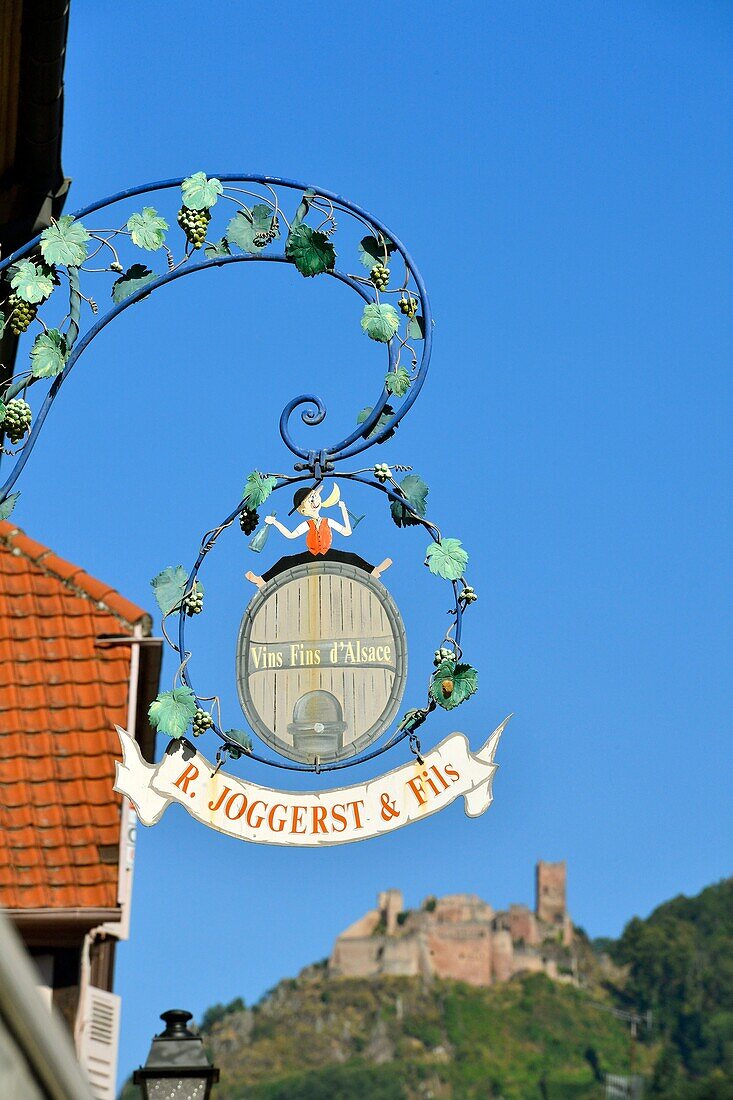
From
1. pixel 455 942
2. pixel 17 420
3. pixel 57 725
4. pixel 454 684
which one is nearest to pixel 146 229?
pixel 17 420

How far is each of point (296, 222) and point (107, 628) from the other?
4491mm

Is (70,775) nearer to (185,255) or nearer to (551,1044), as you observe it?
(185,255)

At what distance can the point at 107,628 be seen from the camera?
10773mm

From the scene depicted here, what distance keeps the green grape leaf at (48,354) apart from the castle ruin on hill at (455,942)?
399ft

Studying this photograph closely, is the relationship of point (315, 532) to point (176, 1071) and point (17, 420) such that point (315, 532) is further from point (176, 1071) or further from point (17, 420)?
point (176, 1071)

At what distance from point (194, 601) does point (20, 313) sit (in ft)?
3.88

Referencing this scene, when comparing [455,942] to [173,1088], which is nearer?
[173,1088]

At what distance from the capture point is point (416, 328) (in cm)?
671

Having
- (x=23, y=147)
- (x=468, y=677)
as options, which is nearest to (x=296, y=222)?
(x=468, y=677)

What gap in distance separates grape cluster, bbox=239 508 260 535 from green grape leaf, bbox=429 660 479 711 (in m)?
0.89

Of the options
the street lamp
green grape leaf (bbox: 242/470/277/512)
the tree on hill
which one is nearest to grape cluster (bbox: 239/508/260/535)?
green grape leaf (bbox: 242/470/277/512)

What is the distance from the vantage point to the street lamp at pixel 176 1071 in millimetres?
7129

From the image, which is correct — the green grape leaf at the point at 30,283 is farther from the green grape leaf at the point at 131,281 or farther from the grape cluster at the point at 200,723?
the grape cluster at the point at 200,723

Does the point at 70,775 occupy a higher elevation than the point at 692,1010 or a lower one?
lower
